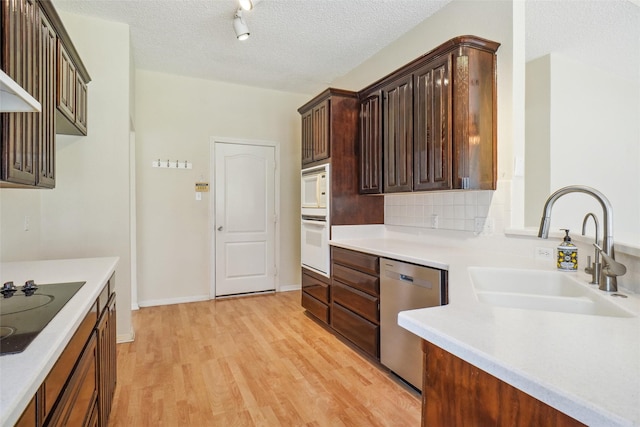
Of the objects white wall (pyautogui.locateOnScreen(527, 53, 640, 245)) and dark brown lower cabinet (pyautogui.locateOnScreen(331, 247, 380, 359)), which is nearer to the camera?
dark brown lower cabinet (pyautogui.locateOnScreen(331, 247, 380, 359))

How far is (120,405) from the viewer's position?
6.93 feet

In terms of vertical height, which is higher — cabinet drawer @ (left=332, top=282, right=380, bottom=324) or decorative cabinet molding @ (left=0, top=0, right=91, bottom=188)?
decorative cabinet molding @ (left=0, top=0, right=91, bottom=188)

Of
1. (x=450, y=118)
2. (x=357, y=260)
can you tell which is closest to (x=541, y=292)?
(x=450, y=118)

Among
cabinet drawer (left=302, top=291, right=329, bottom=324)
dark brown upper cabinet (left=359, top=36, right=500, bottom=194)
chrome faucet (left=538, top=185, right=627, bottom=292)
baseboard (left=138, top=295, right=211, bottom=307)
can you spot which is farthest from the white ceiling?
baseboard (left=138, top=295, right=211, bottom=307)

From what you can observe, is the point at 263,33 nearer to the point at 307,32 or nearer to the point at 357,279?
the point at 307,32

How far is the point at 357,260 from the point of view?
9.36 ft

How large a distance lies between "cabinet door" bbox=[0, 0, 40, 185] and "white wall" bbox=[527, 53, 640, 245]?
167 inches

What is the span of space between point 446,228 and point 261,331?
1.99 meters

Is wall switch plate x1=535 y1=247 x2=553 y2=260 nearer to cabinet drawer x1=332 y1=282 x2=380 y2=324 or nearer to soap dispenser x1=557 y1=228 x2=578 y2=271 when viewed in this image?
soap dispenser x1=557 y1=228 x2=578 y2=271

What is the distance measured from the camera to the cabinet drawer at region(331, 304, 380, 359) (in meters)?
2.61

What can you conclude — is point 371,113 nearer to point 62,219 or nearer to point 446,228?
point 446,228

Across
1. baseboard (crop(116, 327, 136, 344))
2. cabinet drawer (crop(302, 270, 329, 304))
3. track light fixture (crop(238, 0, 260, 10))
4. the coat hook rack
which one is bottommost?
baseboard (crop(116, 327, 136, 344))

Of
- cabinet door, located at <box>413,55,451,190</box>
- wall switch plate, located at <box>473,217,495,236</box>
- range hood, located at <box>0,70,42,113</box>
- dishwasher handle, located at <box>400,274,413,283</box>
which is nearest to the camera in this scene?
range hood, located at <box>0,70,42,113</box>

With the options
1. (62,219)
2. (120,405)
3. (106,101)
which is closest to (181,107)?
(106,101)
